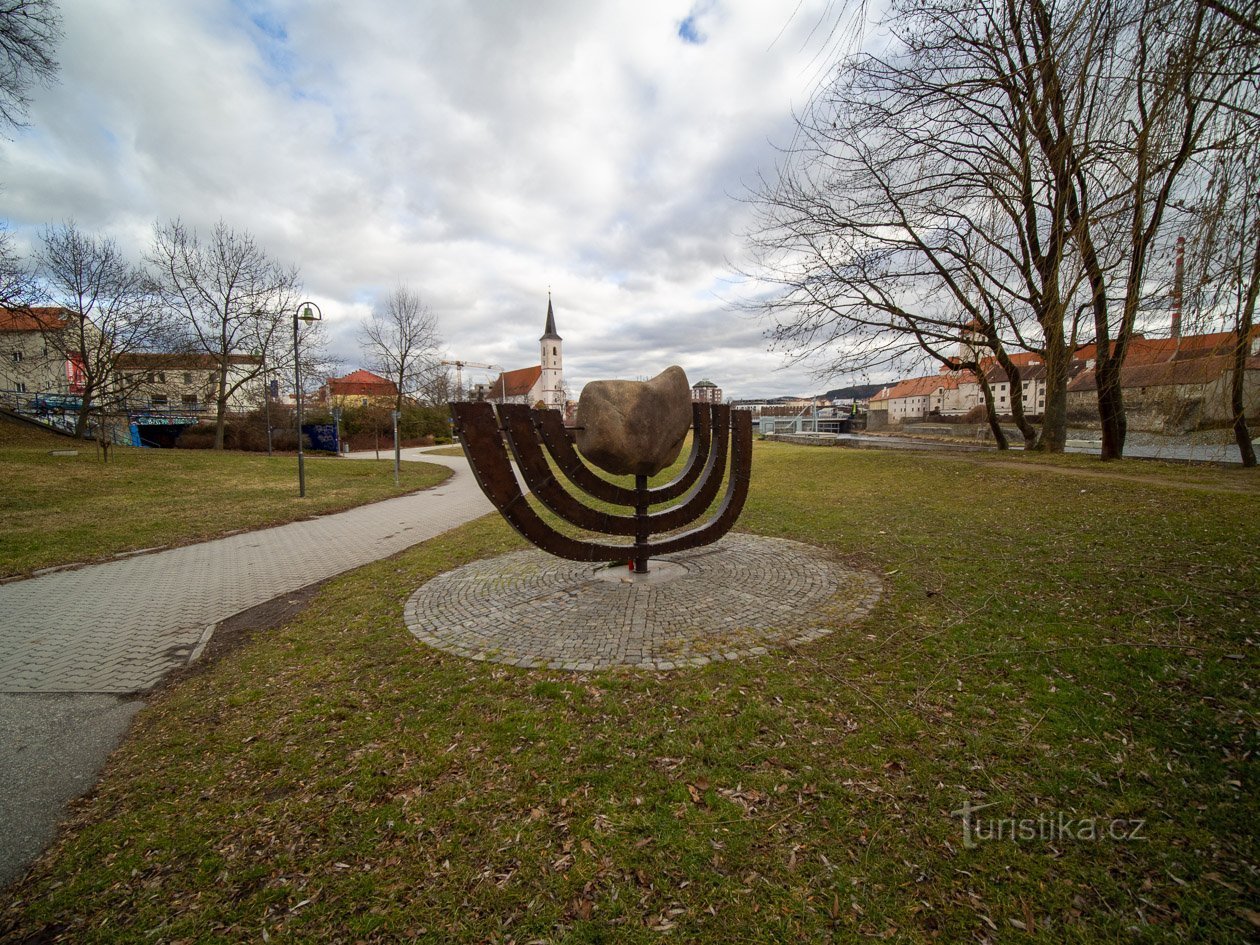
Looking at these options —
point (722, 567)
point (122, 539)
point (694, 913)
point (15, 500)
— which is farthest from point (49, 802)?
point (15, 500)

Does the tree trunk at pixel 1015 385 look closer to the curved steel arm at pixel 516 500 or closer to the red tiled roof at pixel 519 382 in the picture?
the curved steel arm at pixel 516 500

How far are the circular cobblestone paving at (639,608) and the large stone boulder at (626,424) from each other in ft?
4.67

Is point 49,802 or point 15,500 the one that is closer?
point 49,802

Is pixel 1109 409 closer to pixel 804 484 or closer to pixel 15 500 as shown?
pixel 804 484

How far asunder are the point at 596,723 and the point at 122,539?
32.6ft

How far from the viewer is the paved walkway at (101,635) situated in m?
2.75

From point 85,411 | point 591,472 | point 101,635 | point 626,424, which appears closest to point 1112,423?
point 626,424

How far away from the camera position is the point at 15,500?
35.9 feet

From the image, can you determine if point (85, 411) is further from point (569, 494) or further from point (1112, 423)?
point (1112, 423)

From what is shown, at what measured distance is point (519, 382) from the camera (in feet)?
271

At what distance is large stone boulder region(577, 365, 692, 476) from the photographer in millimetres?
5184

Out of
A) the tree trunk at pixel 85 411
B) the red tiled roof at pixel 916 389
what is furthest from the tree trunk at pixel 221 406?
the red tiled roof at pixel 916 389

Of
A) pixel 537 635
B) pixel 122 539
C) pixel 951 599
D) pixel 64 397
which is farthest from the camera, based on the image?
pixel 64 397

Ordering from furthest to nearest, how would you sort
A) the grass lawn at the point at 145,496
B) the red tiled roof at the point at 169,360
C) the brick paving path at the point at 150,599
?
the red tiled roof at the point at 169,360, the grass lawn at the point at 145,496, the brick paving path at the point at 150,599
